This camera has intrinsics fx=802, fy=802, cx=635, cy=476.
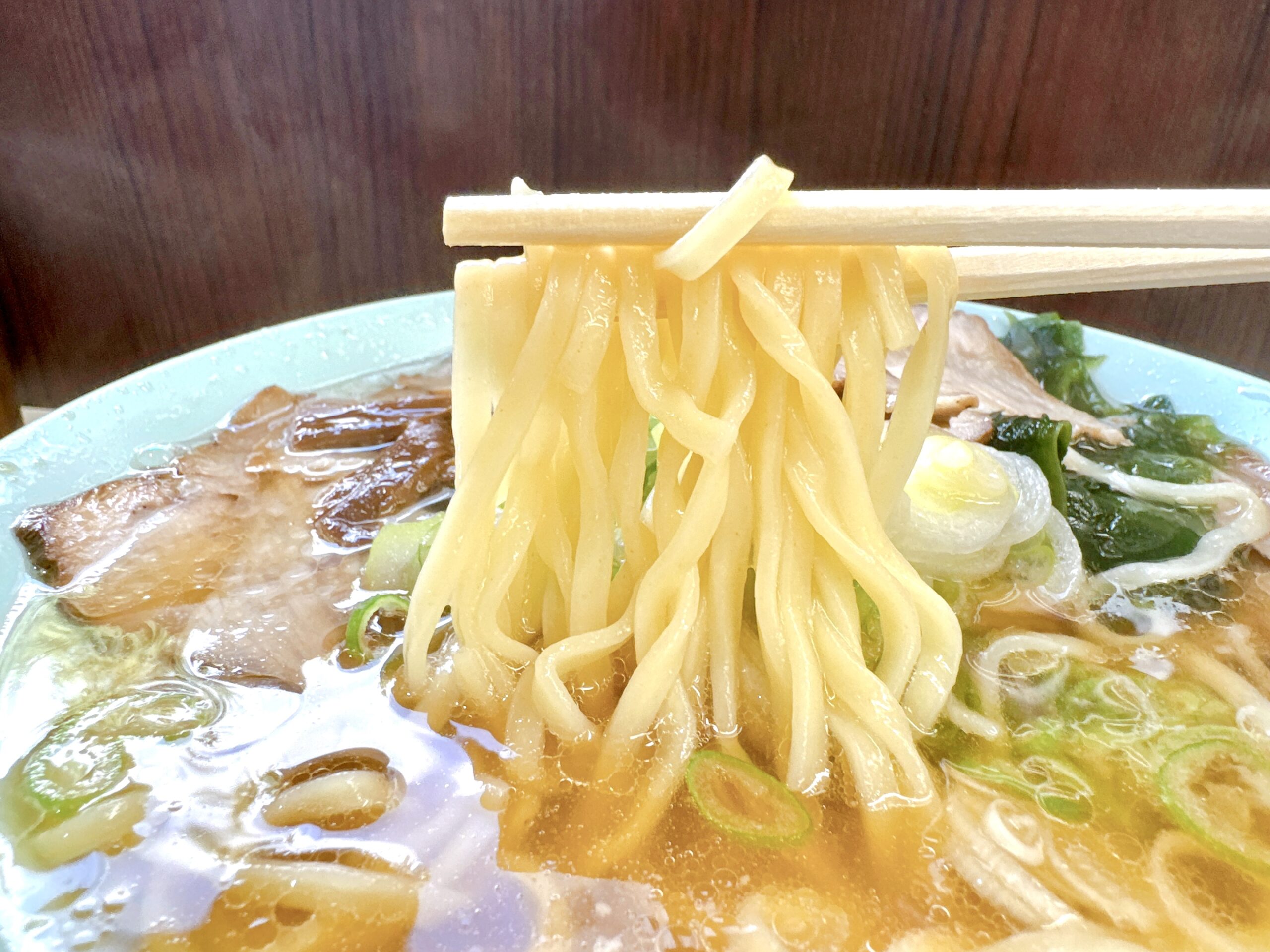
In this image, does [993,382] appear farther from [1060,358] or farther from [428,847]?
[428,847]

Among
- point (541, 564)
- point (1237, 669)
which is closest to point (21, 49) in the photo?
point (541, 564)

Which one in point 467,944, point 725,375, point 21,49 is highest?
point 21,49

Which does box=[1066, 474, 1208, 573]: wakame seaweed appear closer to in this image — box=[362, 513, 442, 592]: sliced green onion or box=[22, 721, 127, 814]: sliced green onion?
box=[362, 513, 442, 592]: sliced green onion

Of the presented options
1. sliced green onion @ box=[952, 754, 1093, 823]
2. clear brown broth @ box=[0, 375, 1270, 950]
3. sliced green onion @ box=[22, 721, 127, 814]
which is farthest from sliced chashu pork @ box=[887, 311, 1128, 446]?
sliced green onion @ box=[22, 721, 127, 814]

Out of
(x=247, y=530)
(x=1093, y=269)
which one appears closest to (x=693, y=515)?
(x=1093, y=269)

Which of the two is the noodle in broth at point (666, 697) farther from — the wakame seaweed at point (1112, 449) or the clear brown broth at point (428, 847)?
the wakame seaweed at point (1112, 449)

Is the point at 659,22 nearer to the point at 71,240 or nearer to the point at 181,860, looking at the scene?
the point at 71,240

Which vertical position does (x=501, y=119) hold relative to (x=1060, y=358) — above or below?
above

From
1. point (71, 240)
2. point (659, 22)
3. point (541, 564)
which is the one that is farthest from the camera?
point (71, 240)
